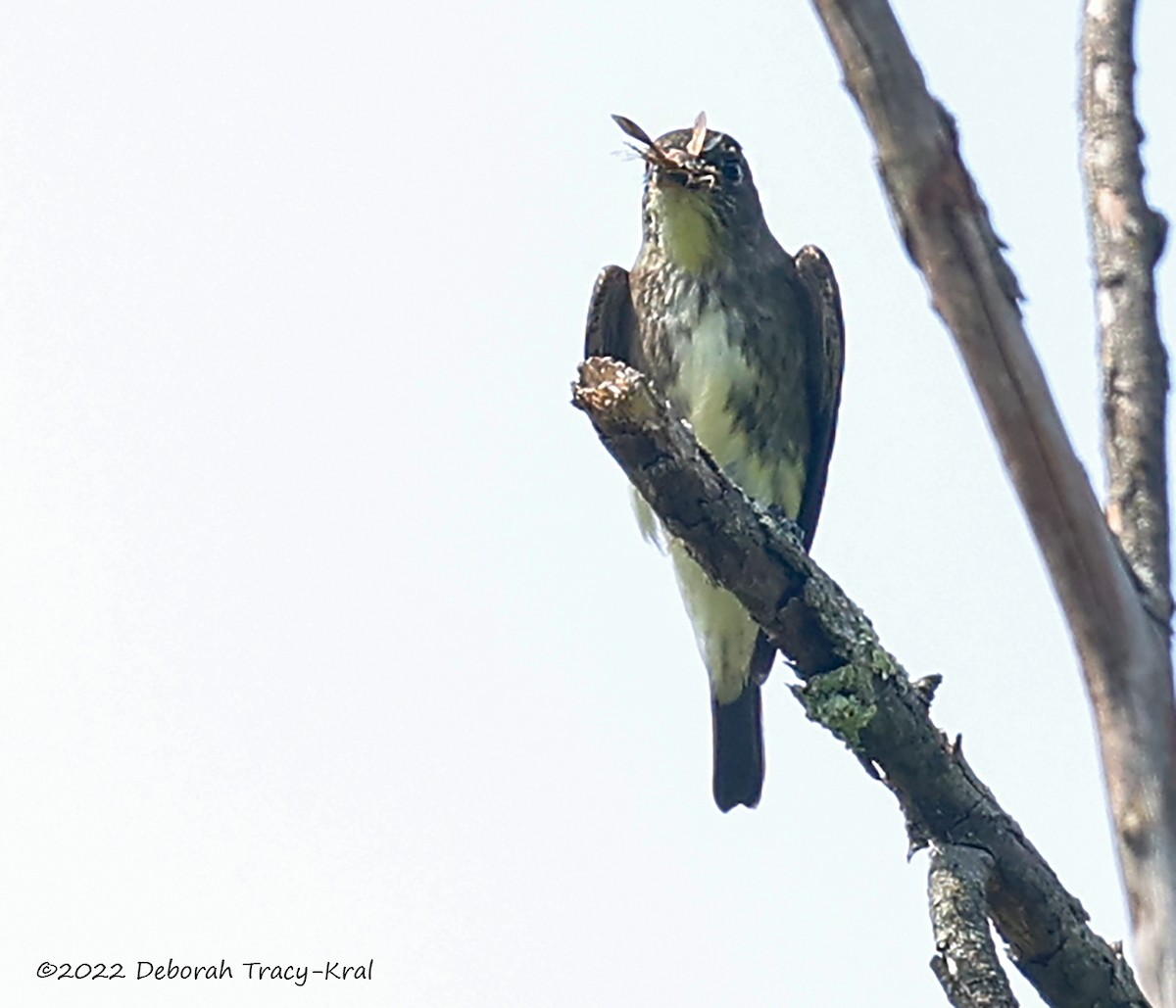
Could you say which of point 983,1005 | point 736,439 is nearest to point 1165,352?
point 983,1005

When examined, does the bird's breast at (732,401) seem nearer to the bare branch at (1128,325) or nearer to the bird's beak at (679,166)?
the bird's beak at (679,166)

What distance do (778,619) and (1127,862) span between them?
2426 millimetres

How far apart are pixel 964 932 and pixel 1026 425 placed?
5.42 feet

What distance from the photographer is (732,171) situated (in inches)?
296

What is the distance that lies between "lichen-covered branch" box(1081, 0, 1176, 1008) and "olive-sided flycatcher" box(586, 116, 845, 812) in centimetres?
379

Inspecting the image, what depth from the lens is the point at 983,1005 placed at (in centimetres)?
317

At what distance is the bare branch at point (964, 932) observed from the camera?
3.19m

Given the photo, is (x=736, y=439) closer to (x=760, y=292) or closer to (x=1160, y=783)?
(x=760, y=292)

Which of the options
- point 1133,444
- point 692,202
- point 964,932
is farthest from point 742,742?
point 1133,444

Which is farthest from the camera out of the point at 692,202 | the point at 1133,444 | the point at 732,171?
the point at 732,171

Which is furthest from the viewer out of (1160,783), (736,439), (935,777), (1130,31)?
(736,439)

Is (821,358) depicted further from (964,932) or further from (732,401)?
(964,932)

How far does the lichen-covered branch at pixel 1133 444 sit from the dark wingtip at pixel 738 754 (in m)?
4.71

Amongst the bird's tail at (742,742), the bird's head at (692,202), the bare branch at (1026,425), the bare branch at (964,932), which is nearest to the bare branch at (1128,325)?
the bare branch at (1026,425)
